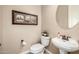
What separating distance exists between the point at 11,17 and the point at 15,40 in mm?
256

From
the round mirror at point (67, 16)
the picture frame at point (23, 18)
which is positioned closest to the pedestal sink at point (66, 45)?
the round mirror at point (67, 16)

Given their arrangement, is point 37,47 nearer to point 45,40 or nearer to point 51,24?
point 45,40

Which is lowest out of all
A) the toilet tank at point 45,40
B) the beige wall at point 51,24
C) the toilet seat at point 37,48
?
the toilet seat at point 37,48

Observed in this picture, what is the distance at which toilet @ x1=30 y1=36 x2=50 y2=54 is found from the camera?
1.20 m

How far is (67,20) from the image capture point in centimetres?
124

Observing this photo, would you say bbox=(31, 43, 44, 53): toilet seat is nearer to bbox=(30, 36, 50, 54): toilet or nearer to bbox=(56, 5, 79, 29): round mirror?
bbox=(30, 36, 50, 54): toilet

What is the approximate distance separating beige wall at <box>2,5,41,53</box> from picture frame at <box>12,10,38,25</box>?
33 mm

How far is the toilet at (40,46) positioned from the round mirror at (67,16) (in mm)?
245

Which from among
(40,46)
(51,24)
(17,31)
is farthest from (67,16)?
(17,31)

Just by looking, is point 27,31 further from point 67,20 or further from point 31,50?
point 67,20

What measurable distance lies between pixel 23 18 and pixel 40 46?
0.37 m

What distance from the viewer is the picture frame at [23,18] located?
1172 millimetres

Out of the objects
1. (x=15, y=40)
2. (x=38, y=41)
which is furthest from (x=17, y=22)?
(x=38, y=41)

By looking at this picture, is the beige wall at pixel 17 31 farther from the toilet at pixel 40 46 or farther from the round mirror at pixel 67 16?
the round mirror at pixel 67 16
